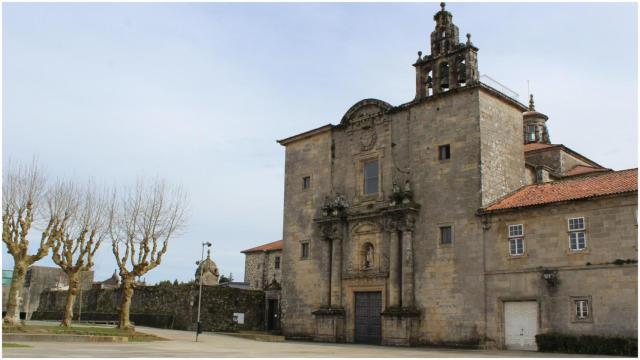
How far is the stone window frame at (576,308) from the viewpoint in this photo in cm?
2330

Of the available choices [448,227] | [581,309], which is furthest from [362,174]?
[581,309]

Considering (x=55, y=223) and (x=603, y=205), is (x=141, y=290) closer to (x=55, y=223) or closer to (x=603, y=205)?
(x=55, y=223)

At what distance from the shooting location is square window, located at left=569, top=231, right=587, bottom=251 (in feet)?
78.9

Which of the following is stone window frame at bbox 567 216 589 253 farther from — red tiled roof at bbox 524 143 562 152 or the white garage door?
red tiled roof at bbox 524 143 562 152

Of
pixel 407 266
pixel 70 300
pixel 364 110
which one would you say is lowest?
pixel 70 300

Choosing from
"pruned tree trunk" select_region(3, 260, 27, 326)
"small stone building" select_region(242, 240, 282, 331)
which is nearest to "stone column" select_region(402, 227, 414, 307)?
"pruned tree trunk" select_region(3, 260, 27, 326)

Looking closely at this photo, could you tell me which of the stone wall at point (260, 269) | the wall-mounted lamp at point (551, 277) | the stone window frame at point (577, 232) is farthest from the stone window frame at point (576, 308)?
the stone wall at point (260, 269)

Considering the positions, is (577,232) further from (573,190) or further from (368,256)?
(368,256)

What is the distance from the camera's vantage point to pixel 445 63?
31.1m

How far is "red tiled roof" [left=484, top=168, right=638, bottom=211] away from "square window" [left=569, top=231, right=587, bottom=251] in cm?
139

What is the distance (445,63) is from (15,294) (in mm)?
23463

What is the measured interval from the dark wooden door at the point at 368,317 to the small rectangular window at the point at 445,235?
4391 millimetres

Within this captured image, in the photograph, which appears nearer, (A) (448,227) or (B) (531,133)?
(A) (448,227)

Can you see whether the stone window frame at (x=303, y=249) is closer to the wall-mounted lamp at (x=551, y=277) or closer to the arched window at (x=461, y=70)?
the arched window at (x=461, y=70)
